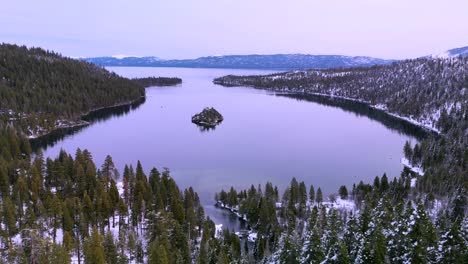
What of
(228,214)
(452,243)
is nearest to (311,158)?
(228,214)

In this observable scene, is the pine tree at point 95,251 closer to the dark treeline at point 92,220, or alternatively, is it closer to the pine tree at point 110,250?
the dark treeline at point 92,220

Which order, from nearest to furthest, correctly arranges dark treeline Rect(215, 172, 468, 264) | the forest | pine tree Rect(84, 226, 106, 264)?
dark treeline Rect(215, 172, 468, 264)
the forest
pine tree Rect(84, 226, 106, 264)

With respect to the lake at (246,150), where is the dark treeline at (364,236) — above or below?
above

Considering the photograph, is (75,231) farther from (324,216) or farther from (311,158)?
(311,158)

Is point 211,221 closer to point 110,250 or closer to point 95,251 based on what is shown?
point 110,250

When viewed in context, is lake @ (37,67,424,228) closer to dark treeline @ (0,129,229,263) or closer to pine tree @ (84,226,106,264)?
dark treeline @ (0,129,229,263)

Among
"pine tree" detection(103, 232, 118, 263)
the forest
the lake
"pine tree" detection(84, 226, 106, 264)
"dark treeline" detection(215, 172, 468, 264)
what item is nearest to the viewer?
"dark treeline" detection(215, 172, 468, 264)

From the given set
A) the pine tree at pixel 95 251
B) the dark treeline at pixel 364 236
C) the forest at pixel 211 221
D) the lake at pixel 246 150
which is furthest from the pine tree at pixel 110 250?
the lake at pixel 246 150

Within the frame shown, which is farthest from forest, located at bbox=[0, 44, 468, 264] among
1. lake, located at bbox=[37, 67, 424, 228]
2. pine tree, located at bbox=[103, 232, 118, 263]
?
lake, located at bbox=[37, 67, 424, 228]

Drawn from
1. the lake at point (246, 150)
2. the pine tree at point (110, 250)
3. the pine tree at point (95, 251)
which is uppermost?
the pine tree at point (95, 251)

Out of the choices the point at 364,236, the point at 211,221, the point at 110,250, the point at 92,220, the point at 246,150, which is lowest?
the point at 246,150

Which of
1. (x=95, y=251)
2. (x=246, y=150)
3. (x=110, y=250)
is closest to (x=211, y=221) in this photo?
(x=110, y=250)
